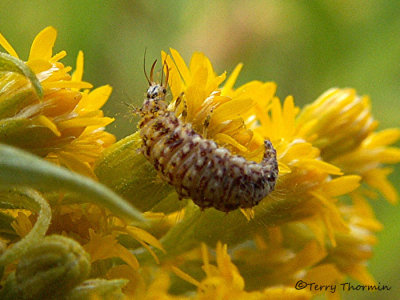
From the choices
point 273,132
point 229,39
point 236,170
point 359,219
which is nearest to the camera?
point 236,170

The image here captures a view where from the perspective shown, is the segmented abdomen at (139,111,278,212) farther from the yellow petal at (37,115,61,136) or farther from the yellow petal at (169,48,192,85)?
the yellow petal at (37,115,61,136)

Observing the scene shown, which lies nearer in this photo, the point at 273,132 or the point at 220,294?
the point at 220,294

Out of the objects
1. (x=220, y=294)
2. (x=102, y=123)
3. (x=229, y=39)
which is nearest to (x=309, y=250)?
(x=220, y=294)

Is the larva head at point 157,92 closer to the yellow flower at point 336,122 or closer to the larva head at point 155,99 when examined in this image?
the larva head at point 155,99

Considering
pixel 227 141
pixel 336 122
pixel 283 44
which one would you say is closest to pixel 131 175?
pixel 227 141

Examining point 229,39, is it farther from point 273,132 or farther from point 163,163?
point 163,163

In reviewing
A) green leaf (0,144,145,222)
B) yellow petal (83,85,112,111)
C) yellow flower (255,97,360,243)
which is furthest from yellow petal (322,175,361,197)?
green leaf (0,144,145,222)

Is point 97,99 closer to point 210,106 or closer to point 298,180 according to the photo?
point 210,106
